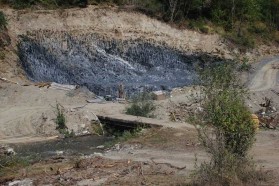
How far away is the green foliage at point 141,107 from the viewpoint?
25.3 metres

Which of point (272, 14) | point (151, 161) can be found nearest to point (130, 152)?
point (151, 161)

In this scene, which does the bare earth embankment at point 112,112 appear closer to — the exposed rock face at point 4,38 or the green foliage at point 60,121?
the green foliage at point 60,121

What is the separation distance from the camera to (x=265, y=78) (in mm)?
37219

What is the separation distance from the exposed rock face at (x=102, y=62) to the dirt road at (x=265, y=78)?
4608mm

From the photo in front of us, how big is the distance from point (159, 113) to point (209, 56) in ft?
65.6

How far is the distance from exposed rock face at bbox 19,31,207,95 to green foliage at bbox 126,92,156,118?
278 inches

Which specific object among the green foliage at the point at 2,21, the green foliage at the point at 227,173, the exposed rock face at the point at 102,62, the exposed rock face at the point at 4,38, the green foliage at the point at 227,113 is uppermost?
the green foliage at the point at 227,113

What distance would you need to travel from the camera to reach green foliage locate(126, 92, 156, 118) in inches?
998

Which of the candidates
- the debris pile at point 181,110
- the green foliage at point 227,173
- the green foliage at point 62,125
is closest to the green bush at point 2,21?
the green foliage at point 62,125

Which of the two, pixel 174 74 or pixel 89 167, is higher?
pixel 89 167

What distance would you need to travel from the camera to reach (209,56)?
148 feet

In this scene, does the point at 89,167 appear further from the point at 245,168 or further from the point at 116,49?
the point at 116,49

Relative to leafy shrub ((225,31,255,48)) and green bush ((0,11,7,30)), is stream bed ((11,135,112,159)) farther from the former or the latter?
leafy shrub ((225,31,255,48))

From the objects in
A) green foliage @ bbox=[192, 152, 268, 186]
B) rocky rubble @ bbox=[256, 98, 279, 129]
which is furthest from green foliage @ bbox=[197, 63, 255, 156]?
rocky rubble @ bbox=[256, 98, 279, 129]
